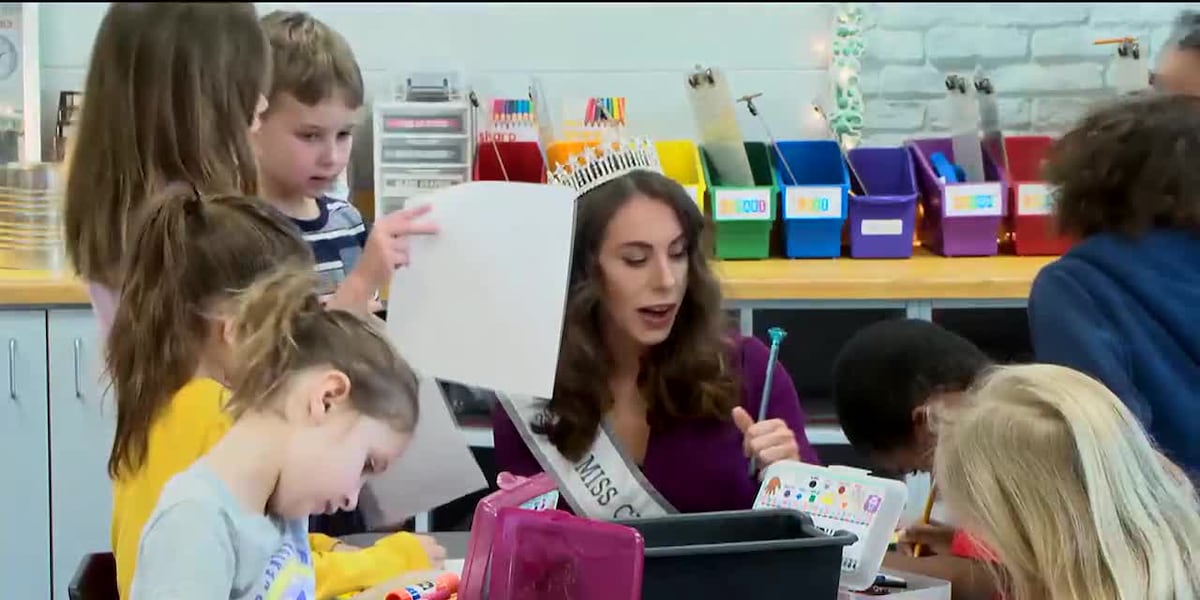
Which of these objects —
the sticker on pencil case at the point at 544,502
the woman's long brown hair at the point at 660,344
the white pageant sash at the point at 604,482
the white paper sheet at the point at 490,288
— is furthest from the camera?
the woman's long brown hair at the point at 660,344

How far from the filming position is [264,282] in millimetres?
1096

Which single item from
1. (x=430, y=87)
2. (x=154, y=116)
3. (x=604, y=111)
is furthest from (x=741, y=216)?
(x=154, y=116)

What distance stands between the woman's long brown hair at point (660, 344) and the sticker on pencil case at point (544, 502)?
255 mm

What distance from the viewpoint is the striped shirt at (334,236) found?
171 centimetres

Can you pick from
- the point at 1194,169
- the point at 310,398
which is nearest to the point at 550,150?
the point at 1194,169

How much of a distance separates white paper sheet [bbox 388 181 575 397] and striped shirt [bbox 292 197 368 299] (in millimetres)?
353

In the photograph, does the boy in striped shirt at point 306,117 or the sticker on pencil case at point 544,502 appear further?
the boy in striped shirt at point 306,117

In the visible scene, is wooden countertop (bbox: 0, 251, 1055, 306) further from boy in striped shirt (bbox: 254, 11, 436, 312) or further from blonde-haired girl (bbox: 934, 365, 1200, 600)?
blonde-haired girl (bbox: 934, 365, 1200, 600)

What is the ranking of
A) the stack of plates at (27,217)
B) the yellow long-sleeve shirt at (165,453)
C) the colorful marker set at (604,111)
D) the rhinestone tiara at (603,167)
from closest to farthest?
the yellow long-sleeve shirt at (165,453)
the rhinestone tiara at (603,167)
the stack of plates at (27,217)
the colorful marker set at (604,111)

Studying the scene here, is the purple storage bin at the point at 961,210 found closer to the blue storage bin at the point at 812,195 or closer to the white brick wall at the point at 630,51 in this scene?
the blue storage bin at the point at 812,195

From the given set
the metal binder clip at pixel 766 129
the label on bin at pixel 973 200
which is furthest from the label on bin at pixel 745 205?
the label on bin at pixel 973 200

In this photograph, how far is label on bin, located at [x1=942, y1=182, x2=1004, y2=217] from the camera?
247 cm

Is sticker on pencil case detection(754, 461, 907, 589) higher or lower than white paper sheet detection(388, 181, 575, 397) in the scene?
lower

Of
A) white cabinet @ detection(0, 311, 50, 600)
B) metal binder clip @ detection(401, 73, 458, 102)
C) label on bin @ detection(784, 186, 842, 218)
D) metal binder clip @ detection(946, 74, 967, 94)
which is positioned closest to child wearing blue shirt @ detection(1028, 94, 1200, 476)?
label on bin @ detection(784, 186, 842, 218)
